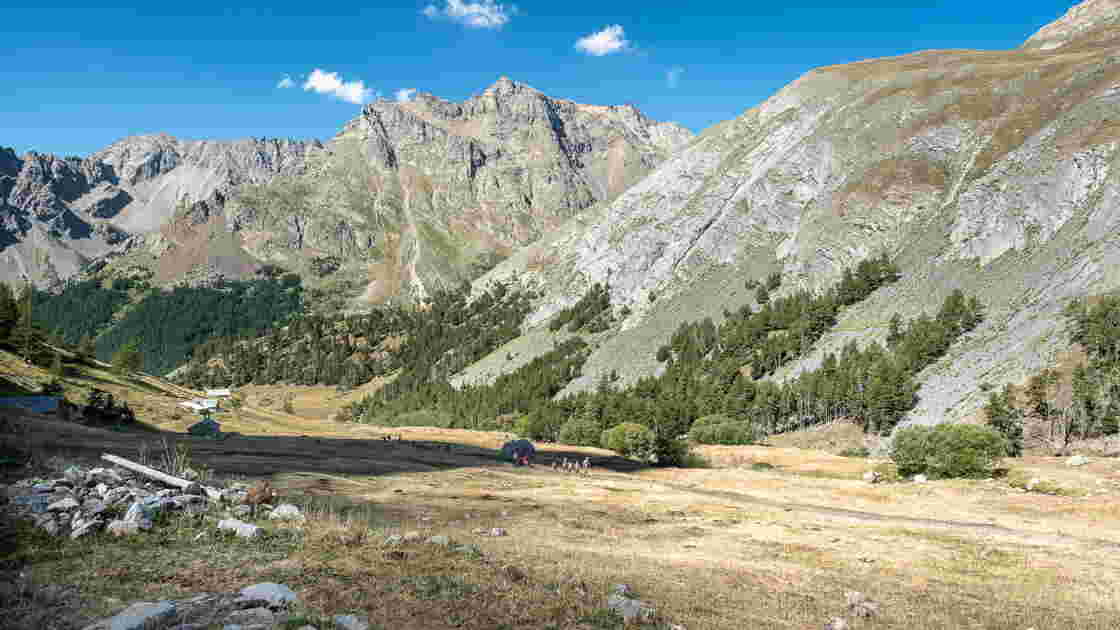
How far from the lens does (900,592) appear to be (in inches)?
660

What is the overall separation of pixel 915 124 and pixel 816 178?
1015 inches

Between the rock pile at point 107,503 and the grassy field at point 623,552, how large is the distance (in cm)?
54

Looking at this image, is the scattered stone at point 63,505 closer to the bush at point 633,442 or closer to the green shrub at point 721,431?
the bush at point 633,442

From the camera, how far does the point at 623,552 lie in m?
20.0

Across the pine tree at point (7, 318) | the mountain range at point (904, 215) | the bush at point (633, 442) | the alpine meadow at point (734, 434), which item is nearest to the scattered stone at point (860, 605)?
the alpine meadow at point (734, 434)

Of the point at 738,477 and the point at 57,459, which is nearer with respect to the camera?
the point at 57,459

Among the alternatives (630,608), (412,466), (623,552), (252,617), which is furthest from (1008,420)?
(252,617)

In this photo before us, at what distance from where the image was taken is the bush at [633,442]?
240ft

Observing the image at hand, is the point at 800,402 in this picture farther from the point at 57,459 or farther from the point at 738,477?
the point at 57,459

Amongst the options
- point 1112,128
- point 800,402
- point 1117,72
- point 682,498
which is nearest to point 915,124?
point 1117,72

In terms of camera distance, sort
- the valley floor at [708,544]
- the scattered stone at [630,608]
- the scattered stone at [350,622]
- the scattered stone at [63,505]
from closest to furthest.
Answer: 1. the scattered stone at [350,622]
2. the scattered stone at [630,608]
3. the valley floor at [708,544]
4. the scattered stone at [63,505]

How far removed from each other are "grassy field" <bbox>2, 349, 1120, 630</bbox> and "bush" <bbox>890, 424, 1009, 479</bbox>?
11.4ft

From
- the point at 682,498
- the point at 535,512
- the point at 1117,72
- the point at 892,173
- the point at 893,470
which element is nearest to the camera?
the point at 535,512

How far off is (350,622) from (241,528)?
6591 millimetres
